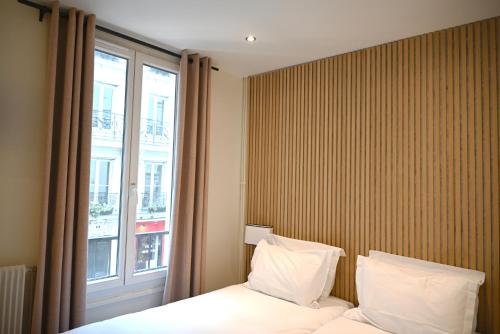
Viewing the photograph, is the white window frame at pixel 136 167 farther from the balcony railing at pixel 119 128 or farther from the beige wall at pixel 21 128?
the beige wall at pixel 21 128

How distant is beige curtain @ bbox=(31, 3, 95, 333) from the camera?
6.87 feet

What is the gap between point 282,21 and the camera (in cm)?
231

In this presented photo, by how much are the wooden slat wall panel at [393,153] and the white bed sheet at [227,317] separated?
1.94 feet

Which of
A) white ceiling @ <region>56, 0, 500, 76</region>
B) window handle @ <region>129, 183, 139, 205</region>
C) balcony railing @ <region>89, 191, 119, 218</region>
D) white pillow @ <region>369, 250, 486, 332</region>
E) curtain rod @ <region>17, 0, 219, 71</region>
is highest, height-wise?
white ceiling @ <region>56, 0, 500, 76</region>

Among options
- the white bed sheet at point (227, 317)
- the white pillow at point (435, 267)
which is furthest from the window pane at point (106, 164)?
the white pillow at point (435, 267)

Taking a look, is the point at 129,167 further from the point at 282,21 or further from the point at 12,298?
the point at 282,21

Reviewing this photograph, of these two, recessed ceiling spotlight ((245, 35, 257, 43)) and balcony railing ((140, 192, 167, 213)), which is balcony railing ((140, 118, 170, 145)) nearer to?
balcony railing ((140, 192, 167, 213))

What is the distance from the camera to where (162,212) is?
2936 millimetres

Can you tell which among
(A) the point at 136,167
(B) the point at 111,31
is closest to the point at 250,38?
(B) the point at 111,31

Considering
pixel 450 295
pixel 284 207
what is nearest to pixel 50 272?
pixel 284 207

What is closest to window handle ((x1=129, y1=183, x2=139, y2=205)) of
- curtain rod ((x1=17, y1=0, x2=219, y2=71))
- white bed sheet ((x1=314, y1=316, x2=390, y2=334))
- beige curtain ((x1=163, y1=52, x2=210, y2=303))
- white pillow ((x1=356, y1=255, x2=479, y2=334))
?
beige curtain ((x1=163, y1=52, x2=210, y2=303))

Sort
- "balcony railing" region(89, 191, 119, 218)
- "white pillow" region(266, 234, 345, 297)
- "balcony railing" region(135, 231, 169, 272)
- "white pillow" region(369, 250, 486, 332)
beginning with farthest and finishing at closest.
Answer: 1. "balcony railing" region(135, 231, 169, 272)
2. "white pillow" region(266, 234, 345, 297)
3. "balcony railing" region(89, 191, 119, 218)
4. "white pillow" region(369, 250, 486, 332)

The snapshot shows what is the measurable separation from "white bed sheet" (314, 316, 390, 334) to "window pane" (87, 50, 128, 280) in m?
1.69

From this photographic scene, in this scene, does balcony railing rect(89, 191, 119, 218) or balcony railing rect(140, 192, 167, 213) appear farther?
balcony railing rect(140, 192, 167, 213)
